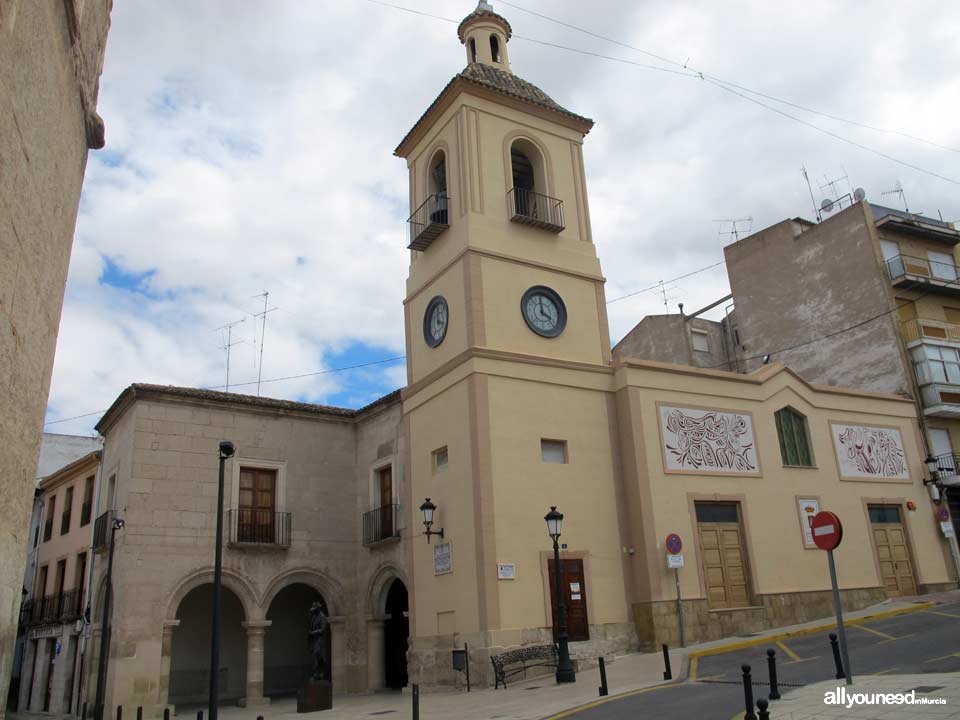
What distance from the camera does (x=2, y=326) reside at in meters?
4.10

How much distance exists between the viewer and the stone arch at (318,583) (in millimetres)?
20959

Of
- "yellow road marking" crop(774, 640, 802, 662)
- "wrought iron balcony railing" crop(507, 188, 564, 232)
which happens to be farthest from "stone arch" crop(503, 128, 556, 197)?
"yellow road marking" crop(774, 640, 802, 662)

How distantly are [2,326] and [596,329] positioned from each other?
56.0 feet

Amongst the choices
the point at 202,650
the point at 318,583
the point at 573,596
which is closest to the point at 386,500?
the point at 318,583

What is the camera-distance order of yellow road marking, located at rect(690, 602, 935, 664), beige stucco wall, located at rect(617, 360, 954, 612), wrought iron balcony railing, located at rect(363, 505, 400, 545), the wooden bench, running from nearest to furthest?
the wooden bench
yellow road marking, located at rect(690, 602, 935, 664)
beige stucco wall, located at rect(617, 360, 954, 612)
wrought iron balcony railing, located at rect(363, 505, 400, 545)

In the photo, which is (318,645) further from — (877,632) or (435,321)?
(877,632)

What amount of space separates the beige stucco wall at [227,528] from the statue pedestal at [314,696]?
434 cm

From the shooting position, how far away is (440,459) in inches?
749

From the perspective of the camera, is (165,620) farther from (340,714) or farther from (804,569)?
(804,569)

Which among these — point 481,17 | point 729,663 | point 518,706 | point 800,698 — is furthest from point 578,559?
point 481,17

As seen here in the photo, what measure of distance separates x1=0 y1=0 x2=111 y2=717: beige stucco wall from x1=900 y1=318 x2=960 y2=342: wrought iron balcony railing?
2540 centimetres

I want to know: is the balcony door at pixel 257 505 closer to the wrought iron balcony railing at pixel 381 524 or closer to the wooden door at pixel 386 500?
the wrought iron balcony railing at pixel 381 524

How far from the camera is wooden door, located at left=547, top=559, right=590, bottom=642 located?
55.3 ft

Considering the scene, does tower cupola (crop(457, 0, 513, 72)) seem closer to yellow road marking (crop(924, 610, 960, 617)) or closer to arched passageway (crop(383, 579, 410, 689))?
arched passageway (crop(383, 579, 410, 689))
